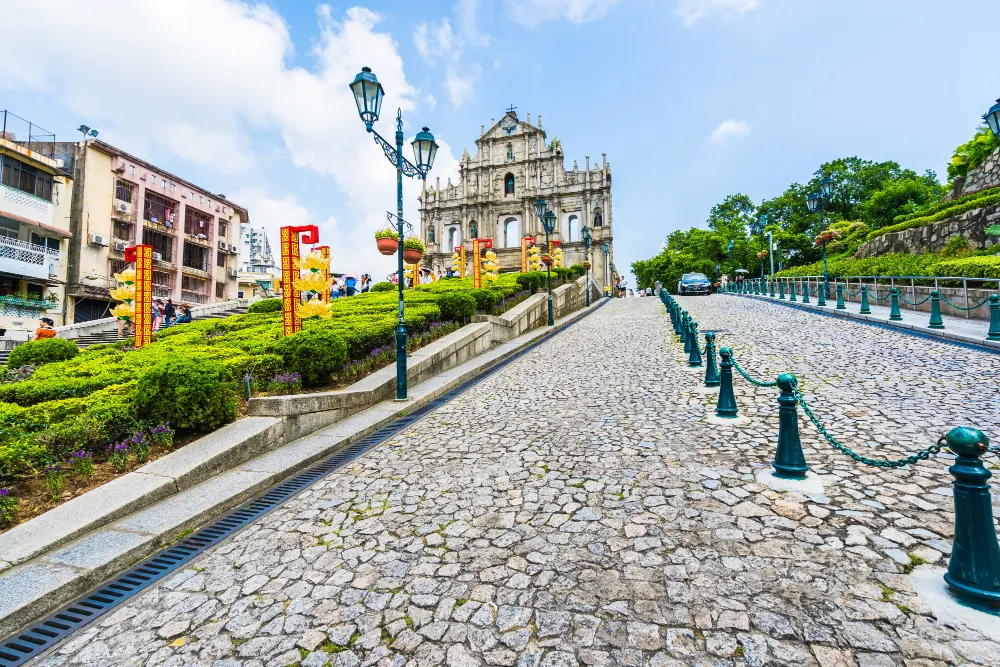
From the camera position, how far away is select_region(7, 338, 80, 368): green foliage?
9.62 meters

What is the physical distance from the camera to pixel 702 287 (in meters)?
31.7

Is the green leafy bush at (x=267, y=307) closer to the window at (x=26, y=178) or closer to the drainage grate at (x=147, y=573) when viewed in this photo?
the drainage grate at (x=147, y=573)

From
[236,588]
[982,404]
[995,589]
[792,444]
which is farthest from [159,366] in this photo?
[982,404]

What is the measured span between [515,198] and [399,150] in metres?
52.3

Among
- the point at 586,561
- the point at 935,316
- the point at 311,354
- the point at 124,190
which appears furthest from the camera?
the point at 124,190

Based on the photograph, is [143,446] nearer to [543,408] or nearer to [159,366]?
[159,366]

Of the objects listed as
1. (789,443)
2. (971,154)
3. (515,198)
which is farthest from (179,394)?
(515,198)

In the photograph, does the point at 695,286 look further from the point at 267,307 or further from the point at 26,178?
the point at 26,178

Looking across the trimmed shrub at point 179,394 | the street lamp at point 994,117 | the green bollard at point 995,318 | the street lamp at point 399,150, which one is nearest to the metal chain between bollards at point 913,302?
the street lamp at point 994,117

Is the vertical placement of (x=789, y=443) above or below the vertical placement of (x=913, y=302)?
below

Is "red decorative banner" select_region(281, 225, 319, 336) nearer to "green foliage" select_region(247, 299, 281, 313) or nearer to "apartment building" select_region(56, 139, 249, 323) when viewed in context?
"green foliage" select_region(247, 299, 281, 313)

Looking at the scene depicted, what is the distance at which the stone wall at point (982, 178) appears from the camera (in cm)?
2700

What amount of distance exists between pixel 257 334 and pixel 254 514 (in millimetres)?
7268

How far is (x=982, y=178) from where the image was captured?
27844mm
